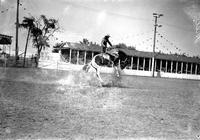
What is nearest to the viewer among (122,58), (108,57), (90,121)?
(90,121)

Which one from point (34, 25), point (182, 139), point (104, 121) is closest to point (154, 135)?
point (182, 139)

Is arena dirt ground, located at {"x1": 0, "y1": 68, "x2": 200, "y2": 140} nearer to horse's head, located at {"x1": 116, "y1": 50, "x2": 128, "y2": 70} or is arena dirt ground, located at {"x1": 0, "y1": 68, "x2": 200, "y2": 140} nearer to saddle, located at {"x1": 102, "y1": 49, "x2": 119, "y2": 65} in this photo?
saddle, located at {"x1": 102, "y1": 49, "x2": 119, "y2": 65}

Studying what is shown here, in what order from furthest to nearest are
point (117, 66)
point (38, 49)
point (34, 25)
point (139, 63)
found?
point (38, 49) → point (34, 25) → point (139, 63) → point (117, 66)

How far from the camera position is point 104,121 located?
195 inches

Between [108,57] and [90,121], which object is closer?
[90,121]

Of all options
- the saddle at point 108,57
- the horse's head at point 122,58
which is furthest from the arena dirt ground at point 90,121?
the horse's head at point 122,58

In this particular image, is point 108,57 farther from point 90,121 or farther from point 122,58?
point 90,121

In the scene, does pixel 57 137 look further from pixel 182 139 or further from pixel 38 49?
pixel 38 49

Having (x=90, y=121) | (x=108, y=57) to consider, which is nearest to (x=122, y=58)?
(x=108, y=57)

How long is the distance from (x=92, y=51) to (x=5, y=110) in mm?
33822

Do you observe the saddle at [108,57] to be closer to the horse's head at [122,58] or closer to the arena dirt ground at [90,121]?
the horse's head at [122,58]

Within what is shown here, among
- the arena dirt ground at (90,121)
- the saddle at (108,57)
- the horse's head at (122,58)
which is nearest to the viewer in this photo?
the arena dirt ground at (90,121)

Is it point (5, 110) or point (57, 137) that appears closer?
point (57, 137)

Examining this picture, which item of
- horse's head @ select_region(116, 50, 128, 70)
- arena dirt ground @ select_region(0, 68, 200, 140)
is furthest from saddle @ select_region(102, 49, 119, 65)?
arena dirt ground @ select_region(0, 68, 200, 140)
